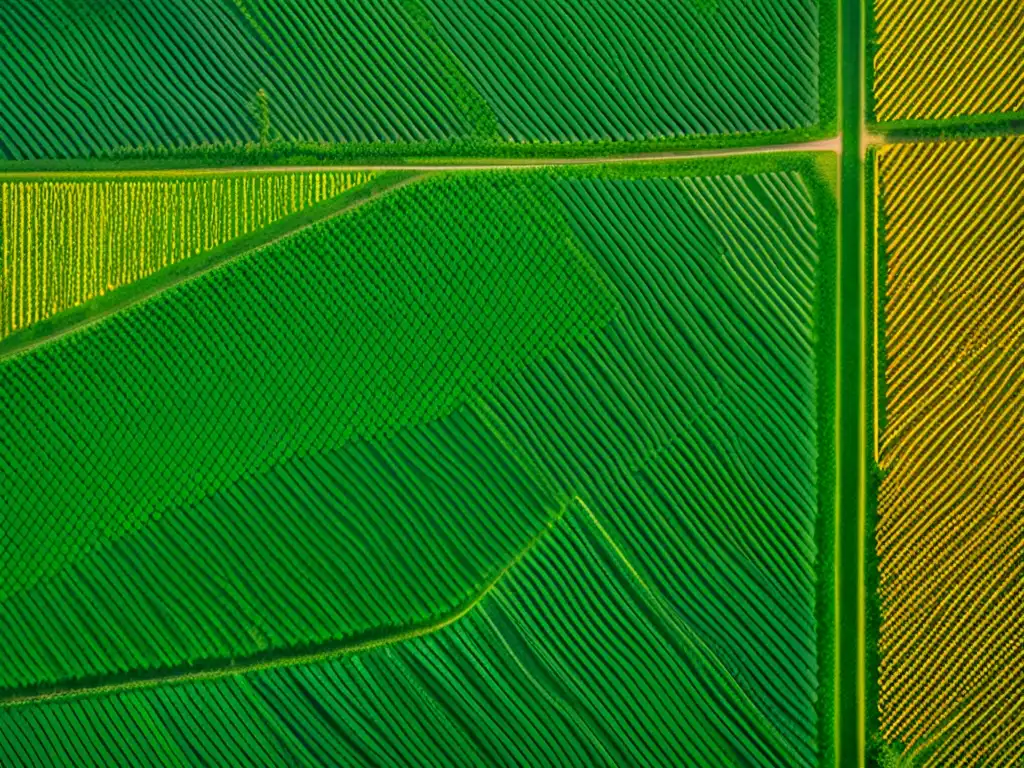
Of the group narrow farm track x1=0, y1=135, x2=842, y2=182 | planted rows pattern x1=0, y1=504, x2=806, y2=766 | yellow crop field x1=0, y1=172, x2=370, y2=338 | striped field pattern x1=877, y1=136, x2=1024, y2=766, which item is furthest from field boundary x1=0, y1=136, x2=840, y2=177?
planted rows pattern x1=0, y1=504, x2=806, y2=766

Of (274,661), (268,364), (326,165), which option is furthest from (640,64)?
(274,661)

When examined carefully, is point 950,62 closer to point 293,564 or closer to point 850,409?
point 850,409

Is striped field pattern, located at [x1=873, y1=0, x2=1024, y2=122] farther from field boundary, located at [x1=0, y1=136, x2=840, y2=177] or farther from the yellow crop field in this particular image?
the yellow crop field

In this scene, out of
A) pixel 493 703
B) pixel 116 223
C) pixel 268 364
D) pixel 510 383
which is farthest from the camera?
pixel 116 223

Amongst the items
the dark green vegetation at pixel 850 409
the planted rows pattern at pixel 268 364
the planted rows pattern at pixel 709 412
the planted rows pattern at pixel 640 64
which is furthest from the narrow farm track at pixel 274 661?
the planted rows pattern at pixel 640 64

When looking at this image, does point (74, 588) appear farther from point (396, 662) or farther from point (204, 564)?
point (396, 662)

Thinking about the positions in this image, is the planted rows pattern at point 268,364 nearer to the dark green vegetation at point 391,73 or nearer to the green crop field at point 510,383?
the green crop field at point 510,383
